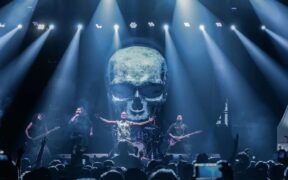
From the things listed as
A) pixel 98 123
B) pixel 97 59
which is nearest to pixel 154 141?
pixel 98 123

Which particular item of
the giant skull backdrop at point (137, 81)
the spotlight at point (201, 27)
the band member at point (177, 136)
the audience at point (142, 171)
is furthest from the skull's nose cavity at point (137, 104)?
the audience at point (142, 171)

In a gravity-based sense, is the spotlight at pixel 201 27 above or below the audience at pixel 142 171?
above

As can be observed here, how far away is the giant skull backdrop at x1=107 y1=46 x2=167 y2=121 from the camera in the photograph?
1819cm

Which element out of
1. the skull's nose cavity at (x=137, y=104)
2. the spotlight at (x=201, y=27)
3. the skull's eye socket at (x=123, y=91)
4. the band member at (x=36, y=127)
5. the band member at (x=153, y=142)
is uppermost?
the spotlight at (x=201, y=27)

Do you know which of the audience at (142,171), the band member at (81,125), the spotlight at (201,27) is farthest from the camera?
the spotlight at (201,27)

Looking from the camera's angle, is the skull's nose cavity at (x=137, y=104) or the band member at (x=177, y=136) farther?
the skull's nose cavity at (x=137, y=104)

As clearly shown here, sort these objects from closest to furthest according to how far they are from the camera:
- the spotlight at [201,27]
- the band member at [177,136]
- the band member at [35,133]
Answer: the band member at [35,133]
the band member at [177,136]
the spotlight at [201,27]

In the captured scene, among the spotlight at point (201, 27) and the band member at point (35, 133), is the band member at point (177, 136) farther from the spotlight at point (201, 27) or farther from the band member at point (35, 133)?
the band member at point (35, 133)

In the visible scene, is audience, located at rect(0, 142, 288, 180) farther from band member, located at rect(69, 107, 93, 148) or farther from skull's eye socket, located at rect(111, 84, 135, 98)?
skull's eye socket, located at rect(111, 84, 135, 98)

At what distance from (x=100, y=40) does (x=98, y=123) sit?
3969 mm

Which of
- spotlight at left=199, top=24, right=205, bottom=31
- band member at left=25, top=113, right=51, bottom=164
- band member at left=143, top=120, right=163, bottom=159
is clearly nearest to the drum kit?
band member at left=143, top=120, right=163, bottom=159

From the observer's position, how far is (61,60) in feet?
64.4

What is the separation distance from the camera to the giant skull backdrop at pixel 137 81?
18188 mm

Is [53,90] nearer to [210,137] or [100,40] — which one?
[100,40]
